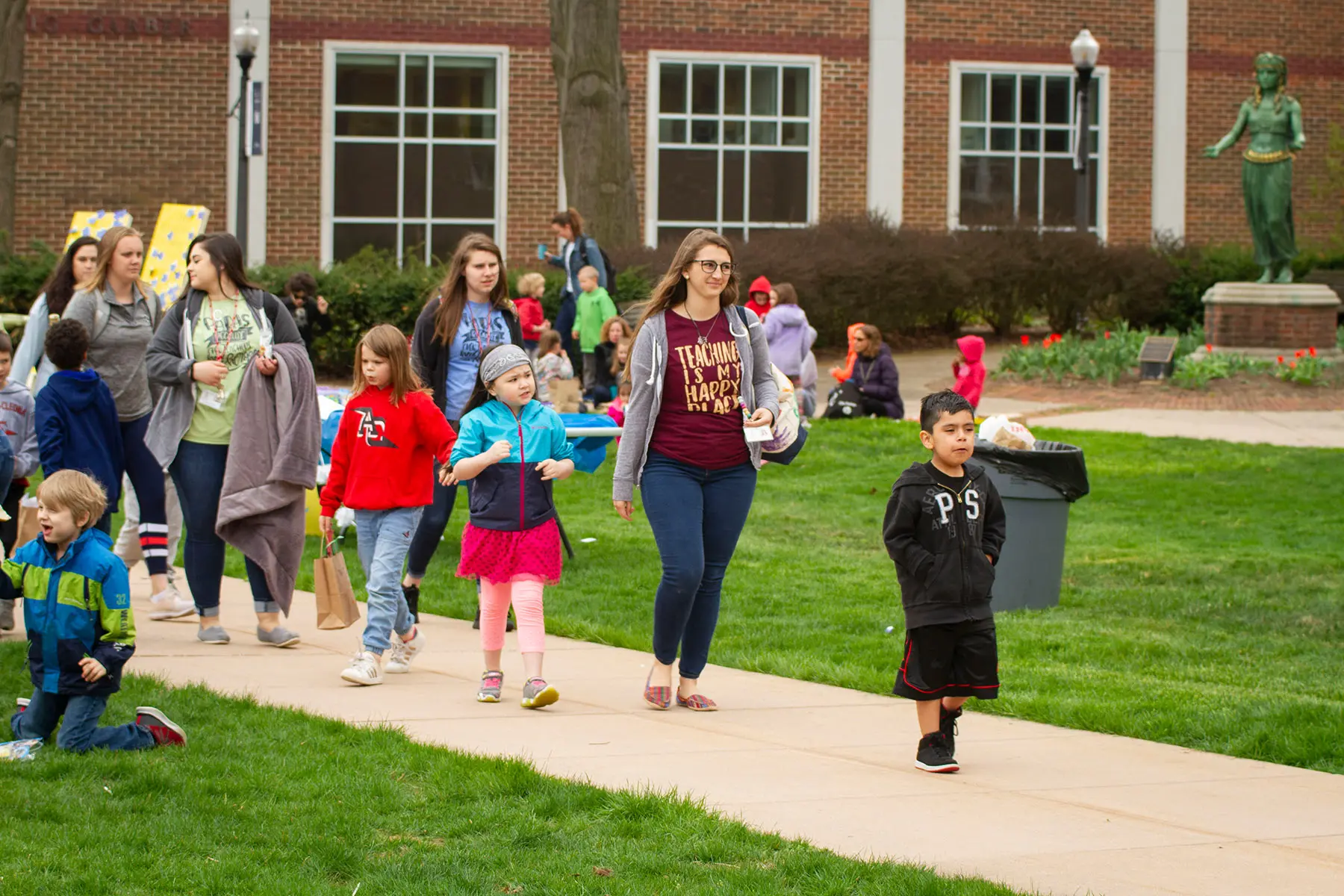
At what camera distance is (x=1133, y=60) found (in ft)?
90.0

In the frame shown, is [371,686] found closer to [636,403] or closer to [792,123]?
[636,403]

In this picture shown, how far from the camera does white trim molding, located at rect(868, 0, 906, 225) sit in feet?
86.2

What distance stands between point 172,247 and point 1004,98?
14811 mm

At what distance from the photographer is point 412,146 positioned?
25.8 m

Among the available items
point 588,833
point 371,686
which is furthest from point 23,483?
point 588,833

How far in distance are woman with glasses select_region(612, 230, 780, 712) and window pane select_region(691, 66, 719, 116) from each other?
2019 centimetres

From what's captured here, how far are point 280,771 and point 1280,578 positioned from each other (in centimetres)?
633

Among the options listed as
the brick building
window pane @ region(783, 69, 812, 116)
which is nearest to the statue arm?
the brick building

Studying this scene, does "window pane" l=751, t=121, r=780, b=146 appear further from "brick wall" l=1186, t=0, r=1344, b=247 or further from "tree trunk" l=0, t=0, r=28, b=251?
"tree trunk" l=0, t=0, r=28, b=251

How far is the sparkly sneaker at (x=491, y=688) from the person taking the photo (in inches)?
267

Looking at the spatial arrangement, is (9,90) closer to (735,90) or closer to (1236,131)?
(735,90)

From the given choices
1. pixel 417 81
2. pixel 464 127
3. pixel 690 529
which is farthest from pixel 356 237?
pixel 690 529

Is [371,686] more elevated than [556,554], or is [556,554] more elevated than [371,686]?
[556,554]

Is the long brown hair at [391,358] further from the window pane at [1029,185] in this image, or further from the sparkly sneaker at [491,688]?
the window pane at [1029,185]
